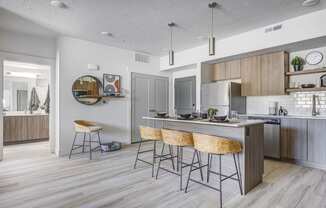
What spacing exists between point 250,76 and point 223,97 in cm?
83

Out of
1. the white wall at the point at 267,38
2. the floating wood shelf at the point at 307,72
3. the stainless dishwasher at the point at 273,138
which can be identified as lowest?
the stainless dishwasher at the point at 273,138

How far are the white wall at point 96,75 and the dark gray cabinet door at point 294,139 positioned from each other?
3977mm

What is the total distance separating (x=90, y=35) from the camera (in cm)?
454

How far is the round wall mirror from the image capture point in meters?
4.73

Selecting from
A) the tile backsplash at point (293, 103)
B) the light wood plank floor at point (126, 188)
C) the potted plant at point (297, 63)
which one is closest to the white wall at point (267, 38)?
the potted plant at point (297, 63)

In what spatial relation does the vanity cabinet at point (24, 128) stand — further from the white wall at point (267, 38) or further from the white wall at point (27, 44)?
the white wall at point (267, 38)

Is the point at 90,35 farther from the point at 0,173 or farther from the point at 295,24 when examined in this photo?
the point at 295,24

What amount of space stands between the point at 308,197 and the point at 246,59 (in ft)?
10.8

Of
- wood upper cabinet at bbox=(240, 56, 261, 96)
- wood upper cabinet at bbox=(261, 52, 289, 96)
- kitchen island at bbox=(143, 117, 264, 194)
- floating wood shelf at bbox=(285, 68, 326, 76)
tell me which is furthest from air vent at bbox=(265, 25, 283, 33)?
kitchen island at bbox=(143, 117, 264, 194)

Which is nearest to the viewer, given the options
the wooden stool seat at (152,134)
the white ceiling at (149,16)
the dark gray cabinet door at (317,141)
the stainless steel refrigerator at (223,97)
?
the white ceiling at (149,16)

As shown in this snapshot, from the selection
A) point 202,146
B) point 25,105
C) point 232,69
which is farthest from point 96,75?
point 202,146

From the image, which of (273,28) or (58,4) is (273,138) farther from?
(58,4)

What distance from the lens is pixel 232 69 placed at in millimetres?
5020

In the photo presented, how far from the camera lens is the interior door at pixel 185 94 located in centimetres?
627
